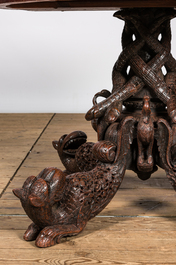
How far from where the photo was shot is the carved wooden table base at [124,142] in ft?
4.33

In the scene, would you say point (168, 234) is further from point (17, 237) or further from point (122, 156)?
point (17, 237)

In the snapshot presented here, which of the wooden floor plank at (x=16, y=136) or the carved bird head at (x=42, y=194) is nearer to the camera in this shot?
the carved bird head at (x=42, y=194)

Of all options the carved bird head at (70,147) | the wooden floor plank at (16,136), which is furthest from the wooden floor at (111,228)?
the carved bird head at (70,147)

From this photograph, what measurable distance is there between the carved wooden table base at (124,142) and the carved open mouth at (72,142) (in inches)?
11.1

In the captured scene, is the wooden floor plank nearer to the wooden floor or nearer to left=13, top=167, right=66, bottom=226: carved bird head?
the wooden floor

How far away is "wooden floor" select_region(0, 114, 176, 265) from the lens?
1.24 meters

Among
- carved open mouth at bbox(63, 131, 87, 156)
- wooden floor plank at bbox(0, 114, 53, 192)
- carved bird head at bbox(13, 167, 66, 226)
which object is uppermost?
carved bird head at bbox(13, 167, 66, 226)

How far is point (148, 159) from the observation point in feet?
4.84

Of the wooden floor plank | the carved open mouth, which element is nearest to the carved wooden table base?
the carved open mouth

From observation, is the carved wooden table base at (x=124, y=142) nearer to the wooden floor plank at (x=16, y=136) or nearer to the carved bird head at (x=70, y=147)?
the carved bird head at (x=70, y=147)

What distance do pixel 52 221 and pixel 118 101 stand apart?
1.62 ft

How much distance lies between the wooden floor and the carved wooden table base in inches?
2.2

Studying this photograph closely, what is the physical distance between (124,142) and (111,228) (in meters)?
0.30

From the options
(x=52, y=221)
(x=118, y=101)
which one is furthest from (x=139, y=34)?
(x=52, y=221)
